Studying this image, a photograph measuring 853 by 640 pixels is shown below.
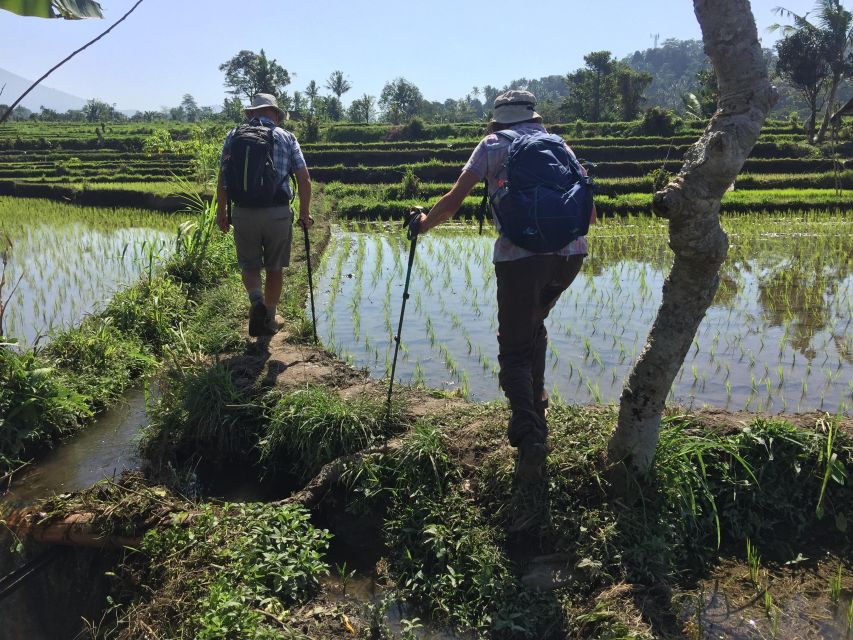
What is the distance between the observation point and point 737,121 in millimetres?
2230

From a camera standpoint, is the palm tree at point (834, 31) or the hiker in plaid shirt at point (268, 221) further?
the palm tree at point (834, 31)

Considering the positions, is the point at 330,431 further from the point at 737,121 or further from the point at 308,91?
the point at 308,91

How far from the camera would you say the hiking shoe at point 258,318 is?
4.56 metres

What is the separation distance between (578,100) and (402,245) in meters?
31.0

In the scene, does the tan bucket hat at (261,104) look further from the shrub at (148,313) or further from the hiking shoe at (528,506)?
the hiking shoe at (528,506)

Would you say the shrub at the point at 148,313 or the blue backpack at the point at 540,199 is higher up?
the blue backpack at the point at 540,199

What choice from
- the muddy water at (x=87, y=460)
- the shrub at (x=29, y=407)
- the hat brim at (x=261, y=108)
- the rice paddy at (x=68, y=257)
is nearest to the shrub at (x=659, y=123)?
the rice paddy at (x=68, y=257)

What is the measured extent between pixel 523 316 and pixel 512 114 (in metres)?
0.93

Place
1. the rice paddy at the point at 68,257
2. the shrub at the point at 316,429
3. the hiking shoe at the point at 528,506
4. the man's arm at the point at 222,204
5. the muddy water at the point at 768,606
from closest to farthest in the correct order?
the muddy water at the point at 768,606 < the hiking shoe at the point at 528,506 < the shrub at the point at 316,429 < the man's arm at the point at 222,204 < the rice paddy at the point at 68,257

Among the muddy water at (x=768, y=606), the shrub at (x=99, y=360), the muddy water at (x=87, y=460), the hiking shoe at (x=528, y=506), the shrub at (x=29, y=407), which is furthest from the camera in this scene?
the shrub at (x=99, y=360)

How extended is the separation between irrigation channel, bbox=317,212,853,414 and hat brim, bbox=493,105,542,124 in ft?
6.11

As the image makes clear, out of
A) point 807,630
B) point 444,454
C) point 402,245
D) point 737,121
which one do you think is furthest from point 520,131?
point 402,245

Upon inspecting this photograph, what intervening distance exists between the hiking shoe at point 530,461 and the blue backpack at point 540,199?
797 mm

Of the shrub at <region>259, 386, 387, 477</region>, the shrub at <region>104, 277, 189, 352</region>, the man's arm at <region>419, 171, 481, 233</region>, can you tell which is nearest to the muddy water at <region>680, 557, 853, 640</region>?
the shrub at <region>259, 386, 387, 477</region>
